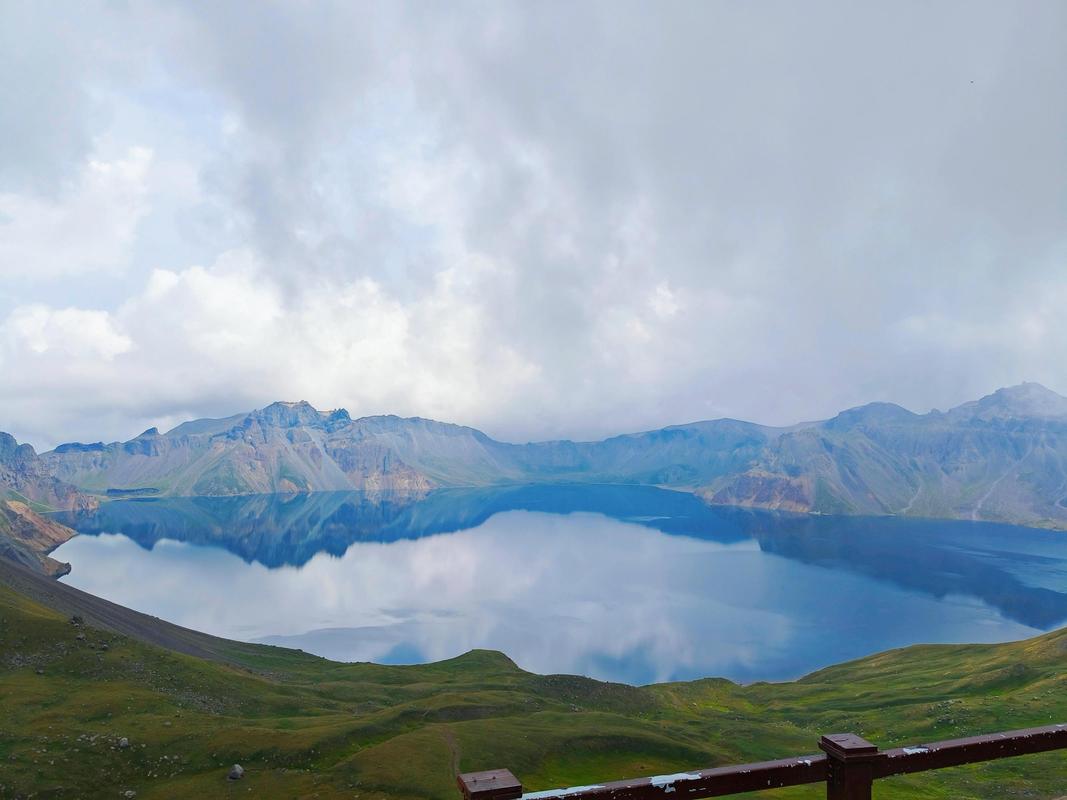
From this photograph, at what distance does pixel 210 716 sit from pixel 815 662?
12852cm

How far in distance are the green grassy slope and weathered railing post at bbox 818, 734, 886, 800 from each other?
45.7m

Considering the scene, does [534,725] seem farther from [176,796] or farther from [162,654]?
[162,654]

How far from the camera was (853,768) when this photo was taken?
6.93 meters

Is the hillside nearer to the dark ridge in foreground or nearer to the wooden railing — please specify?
the dark ridge in foreground

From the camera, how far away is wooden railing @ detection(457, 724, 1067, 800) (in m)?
6.47

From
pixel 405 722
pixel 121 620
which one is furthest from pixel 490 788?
pixel 121 620

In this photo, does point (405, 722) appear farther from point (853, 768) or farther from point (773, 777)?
point (853, 768)

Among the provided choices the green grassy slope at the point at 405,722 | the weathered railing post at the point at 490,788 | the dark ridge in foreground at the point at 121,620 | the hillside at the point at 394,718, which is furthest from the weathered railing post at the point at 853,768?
the dark ridge in foreground at the point at 121,620

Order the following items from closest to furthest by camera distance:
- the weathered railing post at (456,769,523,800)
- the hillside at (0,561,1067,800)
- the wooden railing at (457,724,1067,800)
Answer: the weathered railing post at (456,769,523,800)
the wooden railing at (457,724,1067,800)
the hillside at (0,561,1067,800)

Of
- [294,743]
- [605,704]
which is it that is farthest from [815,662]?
[294,743]

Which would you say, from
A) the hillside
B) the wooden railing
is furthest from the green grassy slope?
the wooden railing

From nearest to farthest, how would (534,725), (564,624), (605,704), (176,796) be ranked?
1. (176,796)
2. (534,725)
3. (605,704)
4. (564,624)

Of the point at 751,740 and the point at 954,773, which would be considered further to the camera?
the point at 751,740

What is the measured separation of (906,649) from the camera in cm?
13988
